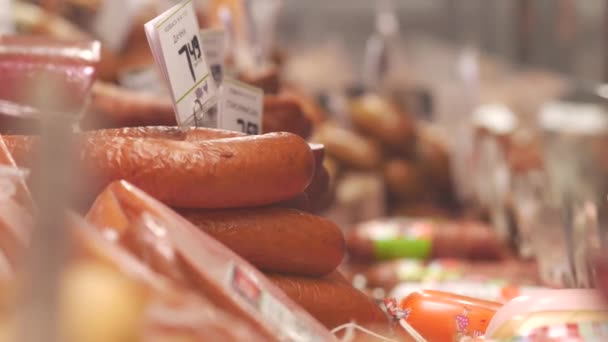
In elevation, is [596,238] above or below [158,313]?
below

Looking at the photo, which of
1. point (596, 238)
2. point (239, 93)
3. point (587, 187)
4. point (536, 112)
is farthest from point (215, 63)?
point (536, 112)

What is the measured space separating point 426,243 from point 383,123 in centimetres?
76

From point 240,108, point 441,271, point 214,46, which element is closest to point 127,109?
point 214,46

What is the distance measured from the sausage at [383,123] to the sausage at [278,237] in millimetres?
2284

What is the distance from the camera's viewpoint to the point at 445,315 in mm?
1106

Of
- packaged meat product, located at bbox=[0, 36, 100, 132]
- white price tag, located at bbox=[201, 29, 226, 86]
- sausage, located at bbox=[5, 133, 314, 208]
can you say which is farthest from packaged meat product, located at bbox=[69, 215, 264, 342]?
white price tag, located at bbox=[201, 29, 226, 86]

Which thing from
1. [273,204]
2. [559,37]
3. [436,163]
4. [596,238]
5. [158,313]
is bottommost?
[436,163]

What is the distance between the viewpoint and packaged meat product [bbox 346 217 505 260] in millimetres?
2701

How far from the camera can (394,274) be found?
2.43m

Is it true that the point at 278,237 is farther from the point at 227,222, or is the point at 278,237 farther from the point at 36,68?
the point at 36,68

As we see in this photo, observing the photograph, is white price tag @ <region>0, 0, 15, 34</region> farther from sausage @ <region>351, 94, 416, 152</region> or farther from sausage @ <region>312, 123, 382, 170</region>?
sausage @ <region>351, 94, 416, 152</region>

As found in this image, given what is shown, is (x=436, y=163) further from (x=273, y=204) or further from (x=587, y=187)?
(x=273, y=204)

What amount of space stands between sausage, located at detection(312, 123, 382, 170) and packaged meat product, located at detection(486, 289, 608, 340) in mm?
2214

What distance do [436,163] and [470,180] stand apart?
→ 0.28m
